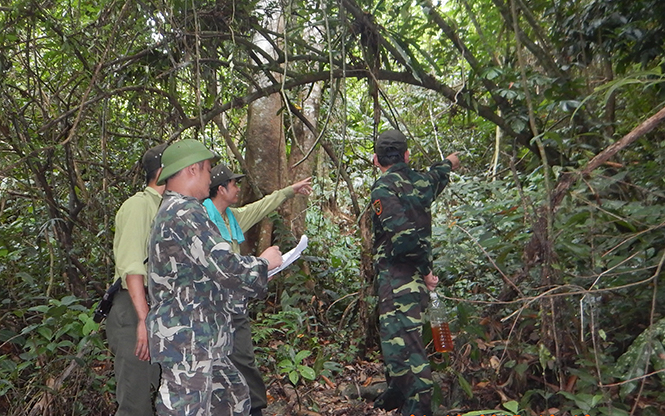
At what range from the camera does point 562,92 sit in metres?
4.43

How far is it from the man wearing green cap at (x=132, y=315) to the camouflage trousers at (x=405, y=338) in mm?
1497

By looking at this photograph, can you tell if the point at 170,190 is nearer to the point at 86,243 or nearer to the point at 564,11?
the point at 86,243

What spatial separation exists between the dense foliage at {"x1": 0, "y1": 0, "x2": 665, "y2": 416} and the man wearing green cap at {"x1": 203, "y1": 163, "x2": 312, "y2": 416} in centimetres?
26

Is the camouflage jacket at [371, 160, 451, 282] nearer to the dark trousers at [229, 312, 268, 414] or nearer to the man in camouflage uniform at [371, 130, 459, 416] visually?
the man in camouflage uniform at [371, 130, 459, 416]

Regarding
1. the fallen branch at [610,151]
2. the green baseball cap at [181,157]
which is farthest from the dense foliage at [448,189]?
the green baseball cap at [181,157]

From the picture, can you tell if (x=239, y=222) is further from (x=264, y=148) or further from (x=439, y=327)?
(x=264, y=148)

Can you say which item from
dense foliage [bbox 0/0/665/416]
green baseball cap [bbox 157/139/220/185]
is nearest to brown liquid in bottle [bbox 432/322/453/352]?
dense foliage [bbox 0/0/665/416]

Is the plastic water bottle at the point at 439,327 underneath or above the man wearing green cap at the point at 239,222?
underneath

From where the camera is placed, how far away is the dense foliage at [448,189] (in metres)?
3.49

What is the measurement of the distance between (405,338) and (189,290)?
1.72 m

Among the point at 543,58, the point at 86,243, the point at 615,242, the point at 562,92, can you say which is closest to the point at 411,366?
the point at 615,242

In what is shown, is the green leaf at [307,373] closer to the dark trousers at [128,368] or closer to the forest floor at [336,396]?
the forest floor at [336,396]

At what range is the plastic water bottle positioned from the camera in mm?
4051

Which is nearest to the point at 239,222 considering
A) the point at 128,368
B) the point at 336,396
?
the point at 128,368
